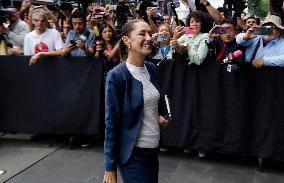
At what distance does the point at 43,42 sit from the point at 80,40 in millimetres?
888

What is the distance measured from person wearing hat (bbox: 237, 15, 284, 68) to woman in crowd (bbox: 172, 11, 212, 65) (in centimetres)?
50

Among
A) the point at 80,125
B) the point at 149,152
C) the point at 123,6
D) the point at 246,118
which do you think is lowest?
the point at 80,125

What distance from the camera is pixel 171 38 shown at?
563 centimetres

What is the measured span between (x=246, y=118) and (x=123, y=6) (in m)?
4.19

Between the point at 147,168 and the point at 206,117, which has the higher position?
the point at 147,168

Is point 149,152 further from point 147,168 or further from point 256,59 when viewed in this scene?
point 256,59

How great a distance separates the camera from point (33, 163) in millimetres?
5598

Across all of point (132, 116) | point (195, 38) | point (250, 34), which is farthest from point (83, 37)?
point (132, 116)

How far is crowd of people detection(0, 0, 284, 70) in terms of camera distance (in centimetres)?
510

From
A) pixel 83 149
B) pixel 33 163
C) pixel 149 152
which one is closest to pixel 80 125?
pixel 83 149

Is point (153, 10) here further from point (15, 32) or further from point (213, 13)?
point (15, 32)

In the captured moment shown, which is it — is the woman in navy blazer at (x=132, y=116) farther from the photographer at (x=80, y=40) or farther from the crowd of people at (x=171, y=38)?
the photographer at (x=80, y=40)

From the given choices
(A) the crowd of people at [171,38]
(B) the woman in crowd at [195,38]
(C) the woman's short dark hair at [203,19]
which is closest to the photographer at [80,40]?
(A) the crowd of people at [171,38]

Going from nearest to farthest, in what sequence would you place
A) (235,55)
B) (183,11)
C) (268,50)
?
(235,55)
(268,50)
(183,11)
